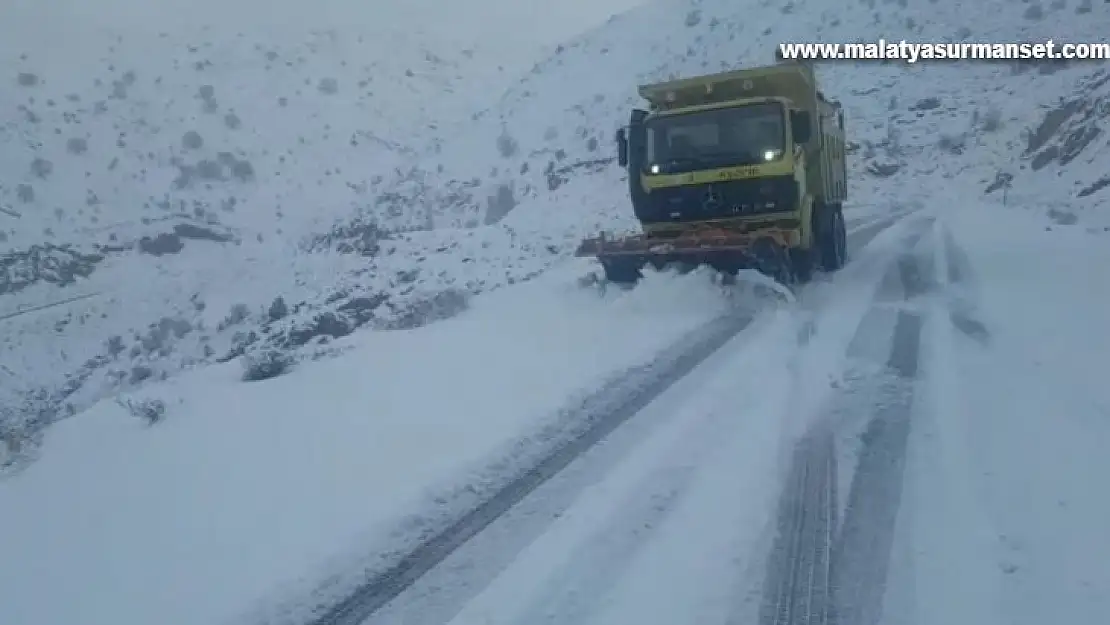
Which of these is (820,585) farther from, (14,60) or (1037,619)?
(14,60)

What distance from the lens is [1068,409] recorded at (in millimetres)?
5133

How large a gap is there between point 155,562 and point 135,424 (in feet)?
10.9

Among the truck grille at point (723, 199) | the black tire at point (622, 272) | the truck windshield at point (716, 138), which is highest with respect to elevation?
the truck windshield at point (716, 138)

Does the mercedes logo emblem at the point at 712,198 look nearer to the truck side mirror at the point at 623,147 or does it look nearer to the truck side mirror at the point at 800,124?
the truck side mirror at the point at 800,124

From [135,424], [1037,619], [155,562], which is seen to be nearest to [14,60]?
[135,424]

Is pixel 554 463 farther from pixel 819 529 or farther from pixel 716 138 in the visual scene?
pixel 716 138

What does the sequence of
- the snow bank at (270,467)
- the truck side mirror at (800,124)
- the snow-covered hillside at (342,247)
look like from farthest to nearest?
the truck side mirror at (800,124) < the snow-covered hillside at (342,247) < the snow bank at (270,467)

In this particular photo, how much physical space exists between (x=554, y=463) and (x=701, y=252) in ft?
17.8

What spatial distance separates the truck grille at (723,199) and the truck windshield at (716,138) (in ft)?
0.88

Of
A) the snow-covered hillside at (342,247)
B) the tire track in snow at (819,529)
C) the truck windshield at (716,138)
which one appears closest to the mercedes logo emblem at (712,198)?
the truck windshield at (716,138)

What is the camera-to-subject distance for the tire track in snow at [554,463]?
3494 mm

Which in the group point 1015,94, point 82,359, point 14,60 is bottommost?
point 82,359

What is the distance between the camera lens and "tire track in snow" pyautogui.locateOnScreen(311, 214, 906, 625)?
3494 millimetres

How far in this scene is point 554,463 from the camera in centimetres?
484
